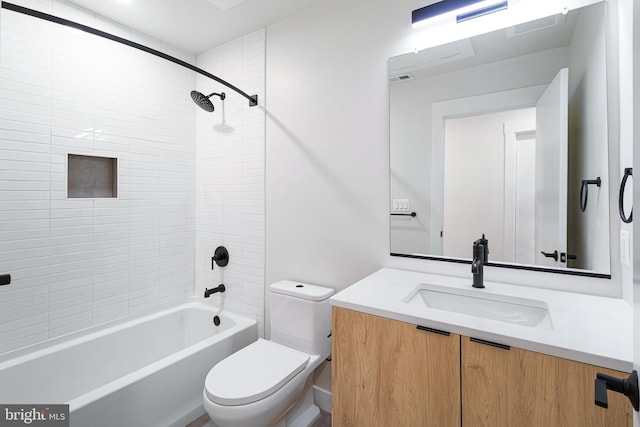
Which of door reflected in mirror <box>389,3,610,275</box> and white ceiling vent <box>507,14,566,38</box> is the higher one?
white ceiling vent <box>507,14,566,38</box>

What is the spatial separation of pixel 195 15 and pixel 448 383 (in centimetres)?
251

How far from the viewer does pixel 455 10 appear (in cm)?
145

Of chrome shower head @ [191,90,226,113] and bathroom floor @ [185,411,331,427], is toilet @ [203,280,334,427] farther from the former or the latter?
chrome shower head @ [191,90,226,113]

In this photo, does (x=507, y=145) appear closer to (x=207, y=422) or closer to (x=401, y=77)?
(x=401, y=77)

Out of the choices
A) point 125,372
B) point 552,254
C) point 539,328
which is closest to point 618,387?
point 539,328

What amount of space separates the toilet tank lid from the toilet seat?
0.30 m

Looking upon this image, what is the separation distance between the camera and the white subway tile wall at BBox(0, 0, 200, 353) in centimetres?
173

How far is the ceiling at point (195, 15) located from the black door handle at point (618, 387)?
7.21 ft

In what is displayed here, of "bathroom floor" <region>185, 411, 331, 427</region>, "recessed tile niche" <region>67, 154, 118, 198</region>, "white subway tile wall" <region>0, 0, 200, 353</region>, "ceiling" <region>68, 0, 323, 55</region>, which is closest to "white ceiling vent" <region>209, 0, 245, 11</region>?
"ceiling" <region>68, 0, 323, 55</region>

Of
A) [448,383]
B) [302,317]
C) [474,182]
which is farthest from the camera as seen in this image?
[302,317]

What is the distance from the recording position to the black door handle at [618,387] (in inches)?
20.7

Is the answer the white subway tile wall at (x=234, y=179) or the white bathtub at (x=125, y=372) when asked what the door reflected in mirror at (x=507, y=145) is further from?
the white bathtub at (x=125, y=372)

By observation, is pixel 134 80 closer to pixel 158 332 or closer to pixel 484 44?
pixel 158 332

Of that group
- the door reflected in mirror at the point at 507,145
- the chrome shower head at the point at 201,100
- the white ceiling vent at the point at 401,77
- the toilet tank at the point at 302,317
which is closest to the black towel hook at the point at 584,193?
the door reflected in mirror at the point at 507,145
